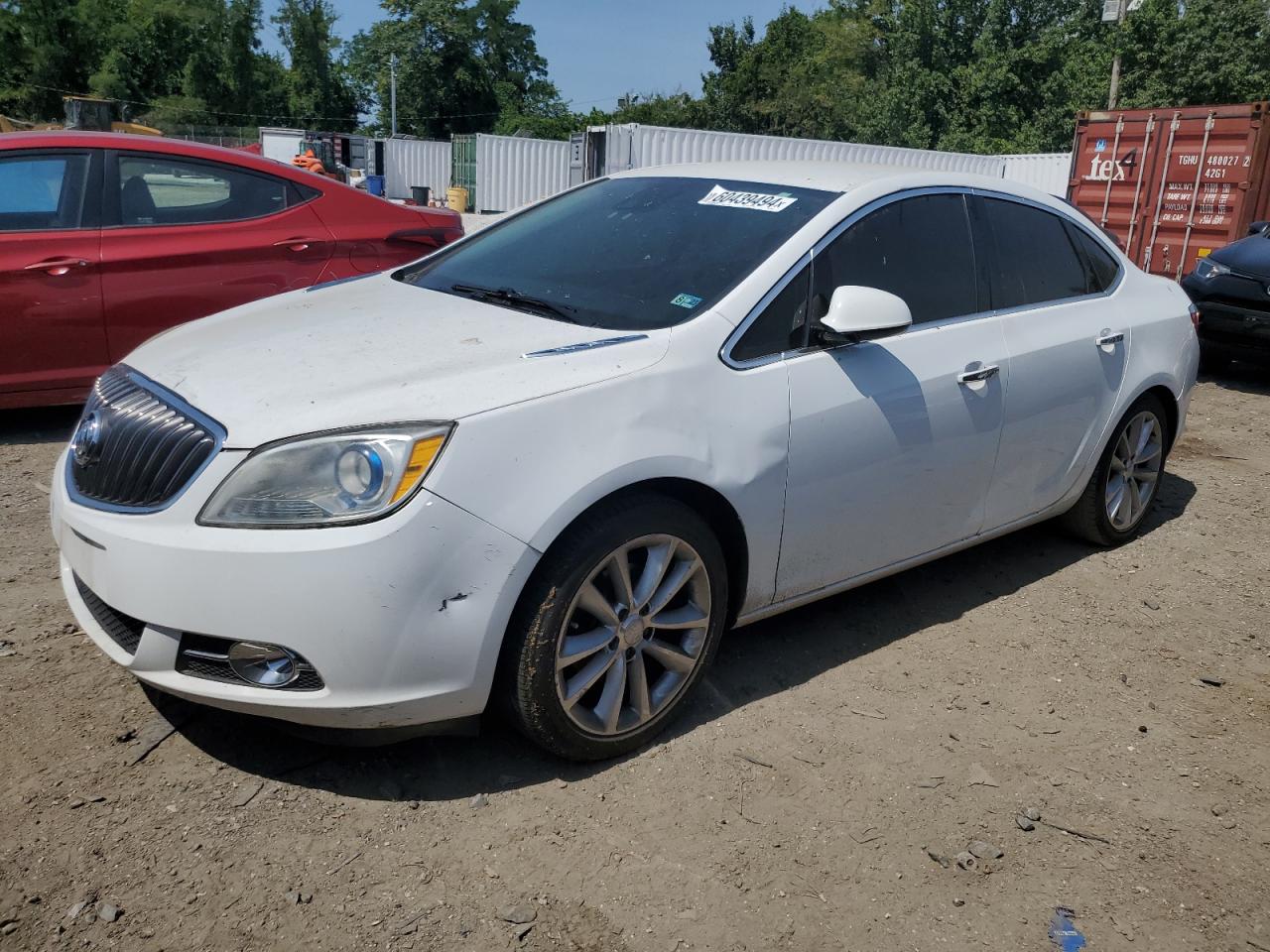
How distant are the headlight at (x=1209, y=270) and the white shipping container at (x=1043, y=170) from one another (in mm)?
15648

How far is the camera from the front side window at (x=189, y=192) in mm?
5523

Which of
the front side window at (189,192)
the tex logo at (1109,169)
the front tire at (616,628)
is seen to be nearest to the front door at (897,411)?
the front tire at (616,628)

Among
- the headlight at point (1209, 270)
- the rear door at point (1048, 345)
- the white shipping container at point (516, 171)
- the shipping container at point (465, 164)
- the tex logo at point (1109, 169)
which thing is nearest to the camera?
the rear door at point (1048, 345)

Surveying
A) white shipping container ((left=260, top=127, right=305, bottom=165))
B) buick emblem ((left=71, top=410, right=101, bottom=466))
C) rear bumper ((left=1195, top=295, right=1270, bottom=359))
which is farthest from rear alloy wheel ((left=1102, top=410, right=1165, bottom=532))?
white shipping container ((left=260, top=127, right=305, bottom=165))

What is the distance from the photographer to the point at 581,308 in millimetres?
3199

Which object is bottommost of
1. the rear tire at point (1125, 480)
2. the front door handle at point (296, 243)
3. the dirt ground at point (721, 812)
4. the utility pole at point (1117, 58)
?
the dirt ground at point (721, 812)

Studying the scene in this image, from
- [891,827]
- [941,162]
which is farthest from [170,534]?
[941,162]

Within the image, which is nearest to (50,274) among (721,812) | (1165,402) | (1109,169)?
(721,812)

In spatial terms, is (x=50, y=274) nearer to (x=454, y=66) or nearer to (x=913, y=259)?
(x=913, y=259)

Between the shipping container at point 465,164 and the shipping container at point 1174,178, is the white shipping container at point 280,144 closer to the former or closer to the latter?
the shipping container at point 465,164

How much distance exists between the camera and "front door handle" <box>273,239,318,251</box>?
5828 millimetres

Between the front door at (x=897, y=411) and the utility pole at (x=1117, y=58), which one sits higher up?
the utility pole at (x=1117, y=58)

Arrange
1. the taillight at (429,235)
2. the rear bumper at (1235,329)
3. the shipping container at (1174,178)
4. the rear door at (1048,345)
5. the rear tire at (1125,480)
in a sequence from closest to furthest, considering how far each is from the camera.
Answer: the rear door at (1048,345)
the rear tire at (1125,480)
the taillight at (429,235)
the rear bumper at (1235,329)
the shipping container at (1174,178)

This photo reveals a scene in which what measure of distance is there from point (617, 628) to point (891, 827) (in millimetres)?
882
